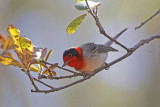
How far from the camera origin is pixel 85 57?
4297 millimetres

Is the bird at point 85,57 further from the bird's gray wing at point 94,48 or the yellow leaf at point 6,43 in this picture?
the yellow leaf at point 6,43

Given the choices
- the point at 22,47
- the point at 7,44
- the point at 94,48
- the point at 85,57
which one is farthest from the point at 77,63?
the point at 22,47

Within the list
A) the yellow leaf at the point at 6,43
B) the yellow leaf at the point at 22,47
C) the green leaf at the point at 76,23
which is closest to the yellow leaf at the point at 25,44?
the yellow leaf at the point at 22,47

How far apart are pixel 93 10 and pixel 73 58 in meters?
1.56

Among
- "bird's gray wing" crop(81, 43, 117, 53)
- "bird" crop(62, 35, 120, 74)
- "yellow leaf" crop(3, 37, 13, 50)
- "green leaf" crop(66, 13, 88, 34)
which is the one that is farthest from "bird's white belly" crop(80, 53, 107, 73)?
"yellow leaf" crop(3, 37, 13, 50)

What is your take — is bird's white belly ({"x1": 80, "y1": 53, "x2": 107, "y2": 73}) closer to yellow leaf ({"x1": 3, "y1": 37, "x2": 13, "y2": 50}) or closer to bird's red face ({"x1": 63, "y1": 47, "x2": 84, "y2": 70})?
bird's red face ({"x1": 63, "y1": 47, "x2": 84, "y2": 70})

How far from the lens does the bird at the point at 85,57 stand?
4104mm

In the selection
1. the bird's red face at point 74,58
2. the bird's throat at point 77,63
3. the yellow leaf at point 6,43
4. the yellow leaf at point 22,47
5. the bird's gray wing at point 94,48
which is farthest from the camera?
the bird's gray wing at point 94,48

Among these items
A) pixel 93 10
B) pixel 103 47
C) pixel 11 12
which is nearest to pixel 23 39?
pixel 93 10

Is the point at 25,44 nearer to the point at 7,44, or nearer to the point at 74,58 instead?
the point at 7,44

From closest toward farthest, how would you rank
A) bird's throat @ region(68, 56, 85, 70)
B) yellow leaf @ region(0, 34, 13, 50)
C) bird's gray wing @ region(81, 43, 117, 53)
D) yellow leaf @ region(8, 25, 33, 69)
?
1. yellow leaf @ region(8, 25, 33, 69)
2. yellow leaf @ region(0, 34, 13, 50)
3. bird's throat @ region(68, 56, 85, 70)
4. bird's gray wing @ region(81, 43, 117, 53)

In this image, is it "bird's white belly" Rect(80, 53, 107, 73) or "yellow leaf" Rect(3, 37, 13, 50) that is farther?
"bird's white belly" Rect(80, 53, 107, 73)

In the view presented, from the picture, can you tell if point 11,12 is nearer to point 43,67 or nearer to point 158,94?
point 158,94

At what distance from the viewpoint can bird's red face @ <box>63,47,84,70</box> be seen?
13.2 feet
